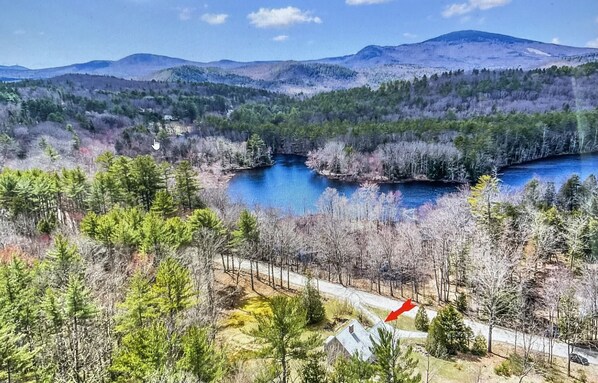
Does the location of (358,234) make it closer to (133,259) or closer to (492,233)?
(492,233)

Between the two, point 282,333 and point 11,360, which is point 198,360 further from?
point 11,360

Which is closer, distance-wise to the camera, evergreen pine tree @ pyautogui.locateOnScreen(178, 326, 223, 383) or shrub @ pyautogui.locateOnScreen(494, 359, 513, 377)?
evergreen pine tree @ pyautogui.locateOnScreen(178, 326, 223, 383)

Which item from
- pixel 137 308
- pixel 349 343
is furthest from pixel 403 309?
pixel 137 308

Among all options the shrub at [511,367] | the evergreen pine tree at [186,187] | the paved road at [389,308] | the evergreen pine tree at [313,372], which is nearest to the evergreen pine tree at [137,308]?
the evergreen pine tree at [313,372]

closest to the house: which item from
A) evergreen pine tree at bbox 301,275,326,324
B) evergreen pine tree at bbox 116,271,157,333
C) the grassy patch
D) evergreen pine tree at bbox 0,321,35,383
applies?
evergreen pine tree at bbox 301,275,326,324

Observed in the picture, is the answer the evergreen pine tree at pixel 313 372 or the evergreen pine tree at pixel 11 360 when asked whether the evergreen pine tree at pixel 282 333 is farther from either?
the evergreen pine tree at pixel 11 360

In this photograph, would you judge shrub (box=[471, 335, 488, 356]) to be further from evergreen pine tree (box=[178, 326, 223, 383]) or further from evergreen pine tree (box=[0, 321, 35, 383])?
evergreen pine tree (box=[0, 321, 35, 383])
